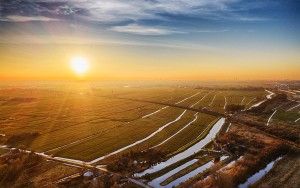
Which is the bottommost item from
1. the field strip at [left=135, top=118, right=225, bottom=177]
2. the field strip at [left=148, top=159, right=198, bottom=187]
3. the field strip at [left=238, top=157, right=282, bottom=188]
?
the field strip at [left=135, top=118, right=225, bottom=177]

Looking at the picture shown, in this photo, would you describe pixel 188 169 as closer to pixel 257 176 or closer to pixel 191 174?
pixel 191 174

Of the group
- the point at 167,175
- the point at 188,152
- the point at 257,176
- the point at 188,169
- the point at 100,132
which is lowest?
the point at 100,132

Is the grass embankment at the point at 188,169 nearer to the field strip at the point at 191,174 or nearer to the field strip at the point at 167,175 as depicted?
the field strip at the point at 191,174

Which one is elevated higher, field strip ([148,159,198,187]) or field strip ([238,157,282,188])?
field strip ([238,157,282,188])

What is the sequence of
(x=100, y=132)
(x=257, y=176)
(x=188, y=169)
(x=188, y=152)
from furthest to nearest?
(x=100, y=132) < (x=188, y=152) < (x=188, y=169) < (x=257, y=176)

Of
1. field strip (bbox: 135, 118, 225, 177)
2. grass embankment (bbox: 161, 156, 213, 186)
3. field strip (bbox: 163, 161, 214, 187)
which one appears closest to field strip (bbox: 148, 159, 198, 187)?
grass embankment (bbox: 161, 156, 213, 186)

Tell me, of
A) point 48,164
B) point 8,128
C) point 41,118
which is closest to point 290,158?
point 48,164

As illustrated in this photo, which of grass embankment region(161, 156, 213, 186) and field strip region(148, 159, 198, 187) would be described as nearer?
field strip region(148, 159, 198, 187)

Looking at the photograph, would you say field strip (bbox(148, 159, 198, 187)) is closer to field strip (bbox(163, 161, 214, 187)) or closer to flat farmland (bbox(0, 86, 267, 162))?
field strip (bbox(163, 161, 214, 187))

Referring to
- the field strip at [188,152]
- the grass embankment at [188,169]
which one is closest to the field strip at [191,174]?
the grass embankment at [188,169]

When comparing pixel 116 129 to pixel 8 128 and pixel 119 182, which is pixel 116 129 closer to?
pixel 8 128

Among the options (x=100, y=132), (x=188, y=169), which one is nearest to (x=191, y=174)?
(x=188, y=169)
